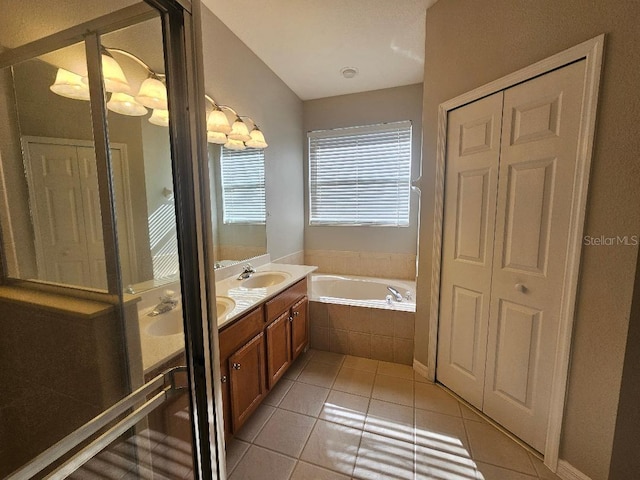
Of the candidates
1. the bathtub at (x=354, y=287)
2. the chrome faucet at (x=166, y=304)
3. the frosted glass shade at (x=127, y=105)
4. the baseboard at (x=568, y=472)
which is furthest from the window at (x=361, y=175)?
the chrome faucet at (x=166, y=304)

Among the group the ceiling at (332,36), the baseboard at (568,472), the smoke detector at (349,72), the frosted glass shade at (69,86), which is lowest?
the baseboard at (568,472)

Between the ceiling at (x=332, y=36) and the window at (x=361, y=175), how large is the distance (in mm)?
562

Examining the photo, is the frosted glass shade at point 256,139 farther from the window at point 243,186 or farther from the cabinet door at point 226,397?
the cabinet door at point 226,397

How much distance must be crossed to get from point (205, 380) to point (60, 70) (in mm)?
987

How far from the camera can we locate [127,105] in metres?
1.06

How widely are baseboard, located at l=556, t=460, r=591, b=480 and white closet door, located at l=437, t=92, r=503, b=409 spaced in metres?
0.45

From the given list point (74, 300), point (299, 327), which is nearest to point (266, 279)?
point (299, 327)

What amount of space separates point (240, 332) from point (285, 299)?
551 mm

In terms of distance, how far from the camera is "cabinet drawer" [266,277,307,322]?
1.82 meters

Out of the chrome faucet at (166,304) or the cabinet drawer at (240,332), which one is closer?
the chrome faucet at (166,304)

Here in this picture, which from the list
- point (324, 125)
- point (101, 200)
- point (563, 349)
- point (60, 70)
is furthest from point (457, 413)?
point (324, 125)

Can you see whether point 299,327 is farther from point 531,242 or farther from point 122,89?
point 122,89

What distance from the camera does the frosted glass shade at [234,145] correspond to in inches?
85.1

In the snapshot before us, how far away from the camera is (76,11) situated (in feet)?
2.54
